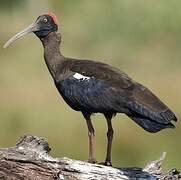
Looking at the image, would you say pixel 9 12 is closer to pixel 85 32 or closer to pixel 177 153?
pixel 85 32

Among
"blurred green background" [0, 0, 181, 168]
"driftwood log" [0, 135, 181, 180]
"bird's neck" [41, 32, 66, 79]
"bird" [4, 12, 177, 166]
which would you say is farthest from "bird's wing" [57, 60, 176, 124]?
"blurred green background" [0, 0, 181, 168]

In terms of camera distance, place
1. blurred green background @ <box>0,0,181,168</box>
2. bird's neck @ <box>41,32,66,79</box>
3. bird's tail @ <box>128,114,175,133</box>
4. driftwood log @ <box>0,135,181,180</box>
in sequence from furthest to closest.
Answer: blurred green background @ <box>0,0,181,168</box>
bird's neck @ <box>41,32,66,79</box>
bird's tail @ <box>128,114,175,133</box>
driftwood log @ <box>0,135,181,180</box>

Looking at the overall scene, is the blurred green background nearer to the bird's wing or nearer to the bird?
the bird

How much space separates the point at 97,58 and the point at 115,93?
1635 cm

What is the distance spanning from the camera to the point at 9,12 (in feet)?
136

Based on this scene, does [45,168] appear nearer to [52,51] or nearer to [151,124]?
[151,124]

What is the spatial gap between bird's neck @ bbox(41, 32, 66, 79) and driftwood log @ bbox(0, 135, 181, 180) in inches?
62.6

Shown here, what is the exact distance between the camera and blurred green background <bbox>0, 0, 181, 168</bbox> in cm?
1858

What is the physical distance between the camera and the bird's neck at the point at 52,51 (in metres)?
13.3

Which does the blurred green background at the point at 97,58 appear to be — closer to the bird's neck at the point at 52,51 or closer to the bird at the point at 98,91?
the bird's neck at the point at 52,51

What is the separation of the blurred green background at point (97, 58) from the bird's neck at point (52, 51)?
422 centimetres

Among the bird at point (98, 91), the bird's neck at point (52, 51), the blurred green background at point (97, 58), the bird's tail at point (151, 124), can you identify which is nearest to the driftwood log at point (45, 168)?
the bird's tail at point (151, 124)

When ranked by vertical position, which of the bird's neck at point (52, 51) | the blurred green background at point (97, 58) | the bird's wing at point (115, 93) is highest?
the blurred green background at point (97, 58)

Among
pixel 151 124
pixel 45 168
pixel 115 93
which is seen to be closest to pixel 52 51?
pixel 115 93
